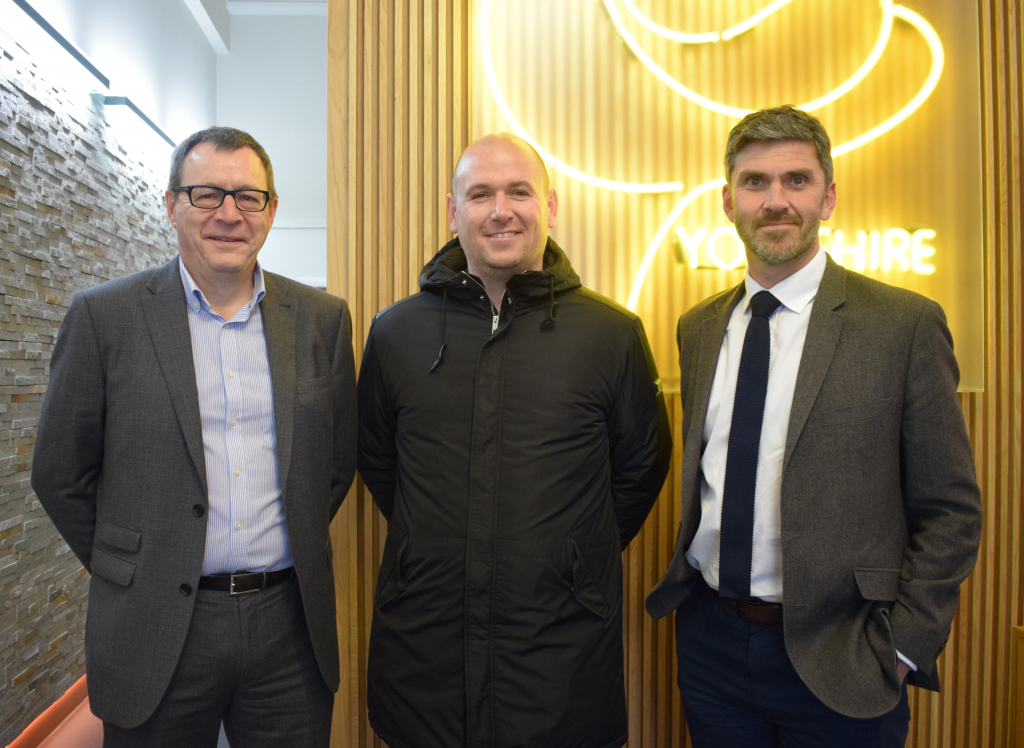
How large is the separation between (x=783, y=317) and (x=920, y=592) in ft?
2.49

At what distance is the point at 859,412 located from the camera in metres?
1.59

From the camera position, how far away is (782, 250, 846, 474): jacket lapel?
1.60 metres

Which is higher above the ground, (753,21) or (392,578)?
(753,21)

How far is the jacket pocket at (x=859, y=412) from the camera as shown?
1.59 m

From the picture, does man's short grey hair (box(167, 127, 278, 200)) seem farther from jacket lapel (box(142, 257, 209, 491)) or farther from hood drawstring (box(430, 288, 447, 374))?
hood drawstring (box(430, 288, 447, 374))

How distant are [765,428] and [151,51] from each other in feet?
20.1

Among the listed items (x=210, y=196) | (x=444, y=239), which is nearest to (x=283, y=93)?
(x=444, y=239)

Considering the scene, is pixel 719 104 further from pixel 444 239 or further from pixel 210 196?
pixel 210 196

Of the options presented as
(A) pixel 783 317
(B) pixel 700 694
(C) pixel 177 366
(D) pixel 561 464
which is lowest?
(B) pixel 700 694

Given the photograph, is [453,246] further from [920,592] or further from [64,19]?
[64,19]

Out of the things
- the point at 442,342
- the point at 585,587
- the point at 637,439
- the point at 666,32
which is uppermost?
the point at 666,32

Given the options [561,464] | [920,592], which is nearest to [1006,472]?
[920,592]

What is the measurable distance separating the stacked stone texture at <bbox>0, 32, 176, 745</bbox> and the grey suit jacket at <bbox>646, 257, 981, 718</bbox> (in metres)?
3.45

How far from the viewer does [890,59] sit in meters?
2.60
